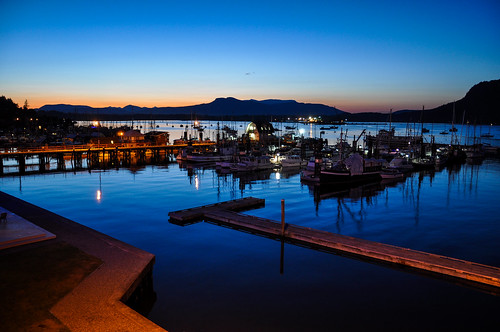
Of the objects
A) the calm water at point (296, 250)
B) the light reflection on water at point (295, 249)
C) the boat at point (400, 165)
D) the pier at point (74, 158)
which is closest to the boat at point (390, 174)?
the boat at point (400, 165)

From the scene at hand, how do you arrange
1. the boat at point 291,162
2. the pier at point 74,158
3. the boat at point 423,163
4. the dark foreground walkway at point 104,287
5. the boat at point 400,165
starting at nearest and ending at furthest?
the dark foreground walkway at point 104,287 < the pier at point 74,158 < the boat at point 400,165 < the boat at point 291,162 < the boat at point 423,163

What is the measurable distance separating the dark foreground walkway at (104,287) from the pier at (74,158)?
37882 millimetres

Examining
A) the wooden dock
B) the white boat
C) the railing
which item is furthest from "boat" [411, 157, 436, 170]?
the railing

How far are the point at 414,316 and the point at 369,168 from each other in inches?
1344

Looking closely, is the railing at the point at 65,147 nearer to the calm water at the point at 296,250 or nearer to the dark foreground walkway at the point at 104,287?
the calm water at the point at 296,250

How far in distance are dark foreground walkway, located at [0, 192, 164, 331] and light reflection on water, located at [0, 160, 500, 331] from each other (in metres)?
2.18

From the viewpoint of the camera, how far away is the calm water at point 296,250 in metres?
13.0

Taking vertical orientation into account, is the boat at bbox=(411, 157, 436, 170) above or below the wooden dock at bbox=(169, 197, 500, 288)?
above

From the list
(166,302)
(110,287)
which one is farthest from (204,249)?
(110,287)

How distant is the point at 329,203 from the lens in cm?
3231

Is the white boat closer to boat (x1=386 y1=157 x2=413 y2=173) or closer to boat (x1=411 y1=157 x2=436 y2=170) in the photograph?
boat (x1=386 y1=157 x2=413 y2=173)

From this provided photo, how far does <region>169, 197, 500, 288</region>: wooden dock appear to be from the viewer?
48.8 feet

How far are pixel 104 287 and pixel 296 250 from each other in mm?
11088

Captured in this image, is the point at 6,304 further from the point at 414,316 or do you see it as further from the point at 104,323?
the point at 414,316
